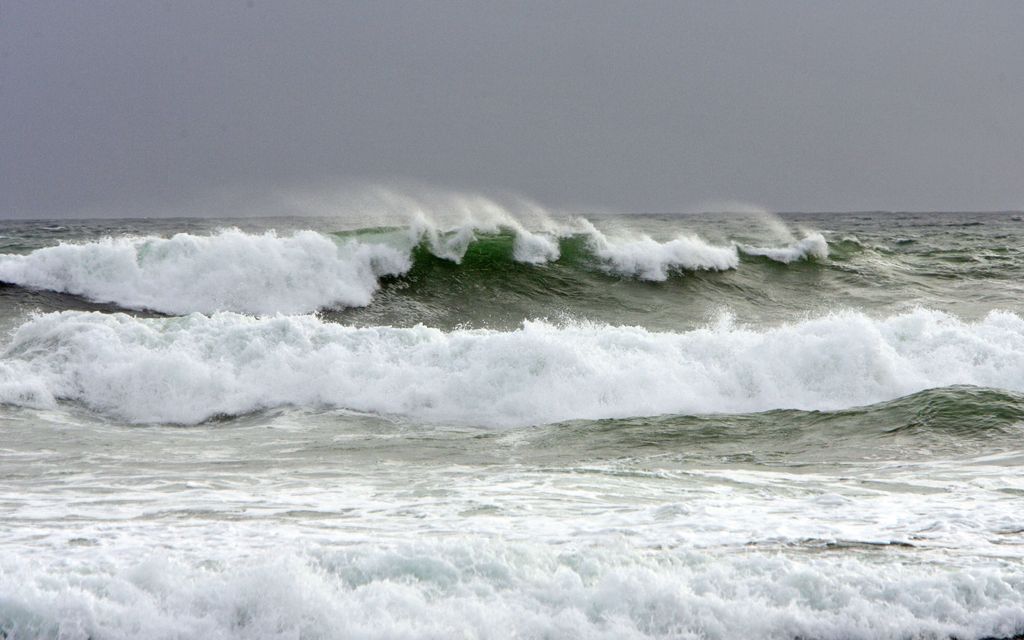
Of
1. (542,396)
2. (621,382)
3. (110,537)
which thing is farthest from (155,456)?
(621,382)

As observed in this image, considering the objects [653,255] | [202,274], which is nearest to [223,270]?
[202,274]

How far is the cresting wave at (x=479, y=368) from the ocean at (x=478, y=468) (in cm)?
4

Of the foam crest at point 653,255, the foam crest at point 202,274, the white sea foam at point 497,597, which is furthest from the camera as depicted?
the foam crest at point 653,255

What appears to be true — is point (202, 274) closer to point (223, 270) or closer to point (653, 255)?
point (223, 270)

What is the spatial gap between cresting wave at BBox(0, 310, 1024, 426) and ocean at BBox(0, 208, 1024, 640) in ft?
0.14

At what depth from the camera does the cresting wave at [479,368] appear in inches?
406

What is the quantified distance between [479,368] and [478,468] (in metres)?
3.46

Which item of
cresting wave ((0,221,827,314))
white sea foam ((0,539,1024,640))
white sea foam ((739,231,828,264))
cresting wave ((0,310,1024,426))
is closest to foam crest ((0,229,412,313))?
cresting wave ((0,221,827,314))

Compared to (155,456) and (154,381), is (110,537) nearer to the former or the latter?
(155,456)

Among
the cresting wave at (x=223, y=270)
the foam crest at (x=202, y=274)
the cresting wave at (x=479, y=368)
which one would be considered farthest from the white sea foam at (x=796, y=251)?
the cresting wave at (x=479, y=368)

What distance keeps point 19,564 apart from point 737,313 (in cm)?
1602

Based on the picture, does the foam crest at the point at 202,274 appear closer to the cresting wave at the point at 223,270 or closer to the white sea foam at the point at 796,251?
the cresting wave at the point at 223,270

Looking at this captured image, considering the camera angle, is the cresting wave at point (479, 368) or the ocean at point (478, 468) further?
the cresting wave at point (479, 368)

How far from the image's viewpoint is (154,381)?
35.1 feet
